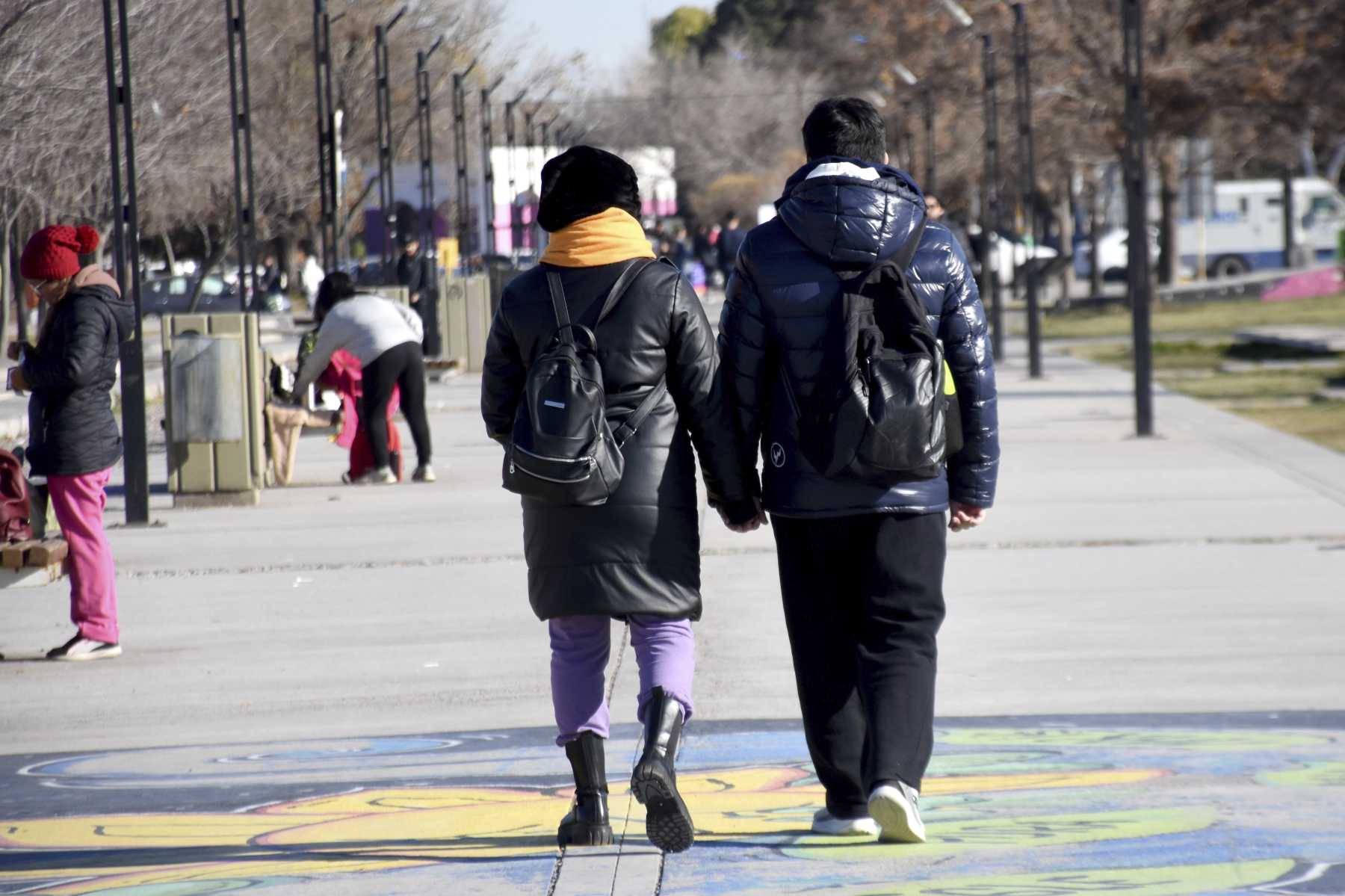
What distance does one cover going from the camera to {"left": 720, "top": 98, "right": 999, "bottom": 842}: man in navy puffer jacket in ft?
16.4

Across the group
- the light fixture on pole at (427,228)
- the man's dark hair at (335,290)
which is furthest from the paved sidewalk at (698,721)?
the light fixture on pole at (427,228)

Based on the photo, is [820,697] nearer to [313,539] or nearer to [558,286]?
[558,286]

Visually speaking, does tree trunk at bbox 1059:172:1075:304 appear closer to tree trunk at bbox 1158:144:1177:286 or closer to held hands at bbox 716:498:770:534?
tree trunk at bbox 1158:144:1177:286

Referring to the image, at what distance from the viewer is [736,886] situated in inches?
189

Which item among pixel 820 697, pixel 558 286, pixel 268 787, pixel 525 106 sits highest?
pixel 525 106

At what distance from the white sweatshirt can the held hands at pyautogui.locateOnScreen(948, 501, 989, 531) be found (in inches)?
362

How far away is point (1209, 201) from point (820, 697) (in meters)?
63.4

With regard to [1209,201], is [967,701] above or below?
below

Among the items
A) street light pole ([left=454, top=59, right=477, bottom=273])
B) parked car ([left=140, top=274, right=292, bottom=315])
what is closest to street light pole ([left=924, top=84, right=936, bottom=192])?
street light pole ([left=454, top=59, right=477, bottom=273])

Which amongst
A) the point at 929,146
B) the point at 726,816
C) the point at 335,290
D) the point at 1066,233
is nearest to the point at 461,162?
the point at 929,146

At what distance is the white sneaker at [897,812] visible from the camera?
16.3ft

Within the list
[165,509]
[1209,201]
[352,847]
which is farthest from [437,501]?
[1209,201]

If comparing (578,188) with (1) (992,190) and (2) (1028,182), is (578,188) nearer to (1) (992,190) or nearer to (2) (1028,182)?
(2) (1028,182)

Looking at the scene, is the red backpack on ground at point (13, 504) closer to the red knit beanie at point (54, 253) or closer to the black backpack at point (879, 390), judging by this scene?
the red knit beanie at point (54, 253)
